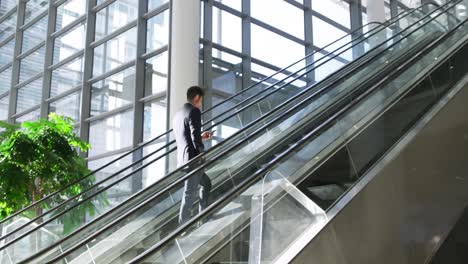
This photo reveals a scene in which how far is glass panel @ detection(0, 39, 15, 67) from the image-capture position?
17.0 meters

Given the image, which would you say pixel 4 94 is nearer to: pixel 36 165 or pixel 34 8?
pixel 34 8

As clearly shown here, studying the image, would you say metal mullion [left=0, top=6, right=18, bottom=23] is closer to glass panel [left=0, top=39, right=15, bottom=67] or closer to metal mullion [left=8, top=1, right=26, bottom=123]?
metal mullion [left=8, top=1, right=26, bottom=123]

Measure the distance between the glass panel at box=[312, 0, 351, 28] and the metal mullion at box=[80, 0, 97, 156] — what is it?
5706 mm

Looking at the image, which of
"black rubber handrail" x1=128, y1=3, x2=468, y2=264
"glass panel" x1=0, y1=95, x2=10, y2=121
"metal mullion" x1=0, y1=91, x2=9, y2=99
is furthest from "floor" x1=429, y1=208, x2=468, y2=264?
"metal mullion" x1=0, y1=91, x2=9, y2=99

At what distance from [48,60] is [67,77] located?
1.16 metres

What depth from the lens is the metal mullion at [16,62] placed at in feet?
52.2

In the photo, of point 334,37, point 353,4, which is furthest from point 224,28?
point 353,4

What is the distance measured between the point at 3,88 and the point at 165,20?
8.55 meters

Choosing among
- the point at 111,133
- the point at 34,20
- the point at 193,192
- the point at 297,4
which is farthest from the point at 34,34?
the point at 193,192

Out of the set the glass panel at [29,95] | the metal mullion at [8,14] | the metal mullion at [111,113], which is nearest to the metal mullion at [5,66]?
the glass panel at [29,95]

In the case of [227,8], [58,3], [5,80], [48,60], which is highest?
[58,3]

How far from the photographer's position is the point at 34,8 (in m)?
16.1

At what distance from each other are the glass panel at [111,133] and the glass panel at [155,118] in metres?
0.50

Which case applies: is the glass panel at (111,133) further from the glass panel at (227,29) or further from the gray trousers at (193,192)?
the gray trousers at (193,192)
